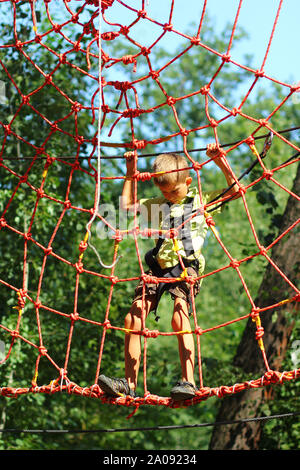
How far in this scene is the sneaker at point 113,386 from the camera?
9.30 ft

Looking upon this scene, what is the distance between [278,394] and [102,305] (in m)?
1.73

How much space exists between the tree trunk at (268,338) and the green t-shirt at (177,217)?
1668 mm

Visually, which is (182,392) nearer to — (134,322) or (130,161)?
(134,322)

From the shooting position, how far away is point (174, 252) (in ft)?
10.3

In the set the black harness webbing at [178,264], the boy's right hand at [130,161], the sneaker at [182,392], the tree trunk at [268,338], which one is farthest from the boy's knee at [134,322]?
the tree trunk at [268,338]

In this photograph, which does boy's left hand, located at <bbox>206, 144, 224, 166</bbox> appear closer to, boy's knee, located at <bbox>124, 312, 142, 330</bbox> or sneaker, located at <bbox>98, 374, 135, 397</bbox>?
boy's knee, located at <bbox>124, 312, 142, 330</bbox>

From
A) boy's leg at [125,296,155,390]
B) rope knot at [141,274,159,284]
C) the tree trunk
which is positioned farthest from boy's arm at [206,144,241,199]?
the tree trunk

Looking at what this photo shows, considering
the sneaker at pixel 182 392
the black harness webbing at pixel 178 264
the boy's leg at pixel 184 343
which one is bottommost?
the sneaker at pixel 182 392

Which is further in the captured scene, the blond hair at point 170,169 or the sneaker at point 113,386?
the blond hair at point 170,169

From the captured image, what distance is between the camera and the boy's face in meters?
3.19

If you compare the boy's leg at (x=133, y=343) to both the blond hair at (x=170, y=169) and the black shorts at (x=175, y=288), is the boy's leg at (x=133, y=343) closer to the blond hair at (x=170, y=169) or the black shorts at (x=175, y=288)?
the black shorts at (x=175, y=288)

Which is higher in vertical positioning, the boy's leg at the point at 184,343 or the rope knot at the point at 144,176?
the rope knot at the point at 144,176

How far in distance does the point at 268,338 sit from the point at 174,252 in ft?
6.56

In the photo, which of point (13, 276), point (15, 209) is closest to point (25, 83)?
point (15, 209)
